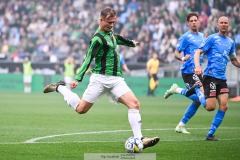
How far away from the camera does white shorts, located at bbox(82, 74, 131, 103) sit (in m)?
10.8

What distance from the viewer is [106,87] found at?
426 inches

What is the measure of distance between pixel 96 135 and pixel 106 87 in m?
2.95

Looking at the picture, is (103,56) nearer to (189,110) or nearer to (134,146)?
(134,146)

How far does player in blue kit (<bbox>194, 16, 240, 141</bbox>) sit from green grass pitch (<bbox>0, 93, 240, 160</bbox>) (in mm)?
559

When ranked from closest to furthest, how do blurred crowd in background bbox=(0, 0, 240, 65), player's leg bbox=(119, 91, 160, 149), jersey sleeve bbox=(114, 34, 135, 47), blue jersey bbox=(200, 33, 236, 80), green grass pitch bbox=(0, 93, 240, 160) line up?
green grass pitch bbox=(0, 93, 240, 160) → player's leg bbox=(119, 91, 160, 149) → jersey sleeve bbox=(114, 34, 135, 47) → blue jersey bbox=(200, 33, 236, 80) → blurred crowd in background bbox=(0, 0, 240, 65)

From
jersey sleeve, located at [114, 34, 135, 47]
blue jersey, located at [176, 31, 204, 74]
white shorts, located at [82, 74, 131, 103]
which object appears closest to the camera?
white shorts, located at [82, 74, 131, 103]

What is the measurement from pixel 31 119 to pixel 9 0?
89.1ft

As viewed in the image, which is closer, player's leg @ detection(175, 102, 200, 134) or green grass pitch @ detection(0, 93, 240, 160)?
green grass pitch @ detection(0, 93, 240, 160)

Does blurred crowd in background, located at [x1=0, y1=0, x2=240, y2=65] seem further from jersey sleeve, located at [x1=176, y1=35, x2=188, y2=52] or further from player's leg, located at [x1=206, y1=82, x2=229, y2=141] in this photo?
player's leg, located at [x1=206, y1=82, x2=229, y2=141]

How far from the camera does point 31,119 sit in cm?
1781

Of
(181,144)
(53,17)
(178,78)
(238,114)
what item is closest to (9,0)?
(53,17)

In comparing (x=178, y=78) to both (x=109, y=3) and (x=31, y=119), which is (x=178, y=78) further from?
(x=31, y=119)

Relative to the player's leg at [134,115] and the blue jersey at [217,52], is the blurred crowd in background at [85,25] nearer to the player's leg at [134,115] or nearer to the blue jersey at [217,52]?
the blue jersey at [217,52]

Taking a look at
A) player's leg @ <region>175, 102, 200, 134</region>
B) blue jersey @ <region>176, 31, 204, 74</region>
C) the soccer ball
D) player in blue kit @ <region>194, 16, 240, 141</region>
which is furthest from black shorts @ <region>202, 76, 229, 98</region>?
the soccer ball
